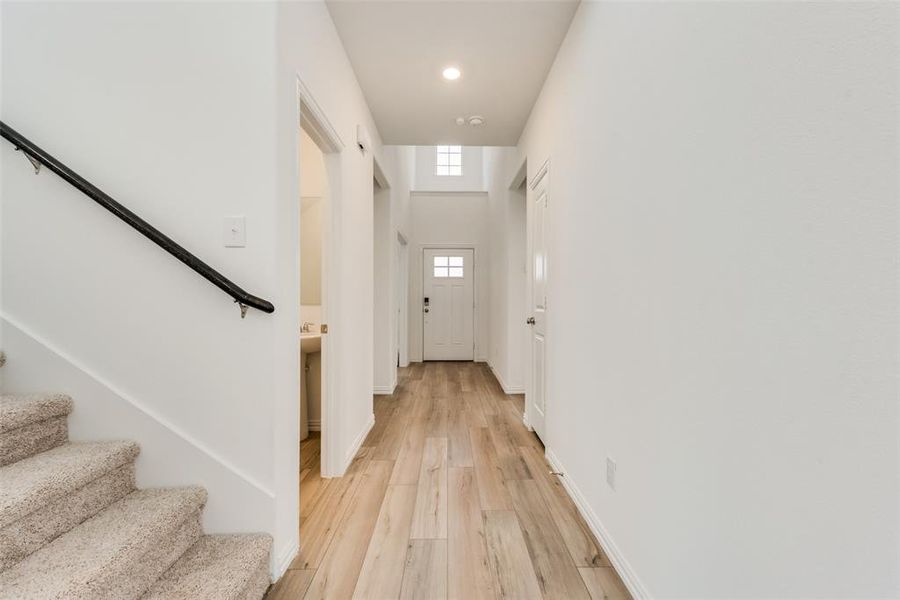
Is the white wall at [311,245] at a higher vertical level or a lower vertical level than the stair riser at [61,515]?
higher

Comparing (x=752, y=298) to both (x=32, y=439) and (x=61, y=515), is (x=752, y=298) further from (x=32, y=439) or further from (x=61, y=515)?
(x=32, y=439)

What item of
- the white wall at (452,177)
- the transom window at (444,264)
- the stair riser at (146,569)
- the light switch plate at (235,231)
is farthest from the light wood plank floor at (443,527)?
the white wall at (452,177)

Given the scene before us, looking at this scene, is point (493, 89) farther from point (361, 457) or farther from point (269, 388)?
point (361, 457)

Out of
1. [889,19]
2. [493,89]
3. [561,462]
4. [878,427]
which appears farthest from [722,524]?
[493,89]

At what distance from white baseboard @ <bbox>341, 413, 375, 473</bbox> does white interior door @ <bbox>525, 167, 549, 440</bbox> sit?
1301 millimetres

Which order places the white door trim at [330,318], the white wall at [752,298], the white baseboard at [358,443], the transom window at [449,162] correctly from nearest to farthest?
the white wall at [752,298] → the white door trim at [330,318] → the white baseboard at [358,443] → the transom window at [449,162]

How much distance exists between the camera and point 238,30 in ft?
4.83

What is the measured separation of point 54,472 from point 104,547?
29 cm

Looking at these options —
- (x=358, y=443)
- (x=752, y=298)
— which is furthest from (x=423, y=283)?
(x=752, y=298)

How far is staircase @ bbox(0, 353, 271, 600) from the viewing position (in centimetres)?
106

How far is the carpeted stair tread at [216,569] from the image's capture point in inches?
48.2

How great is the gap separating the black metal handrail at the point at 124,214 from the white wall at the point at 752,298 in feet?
4.64

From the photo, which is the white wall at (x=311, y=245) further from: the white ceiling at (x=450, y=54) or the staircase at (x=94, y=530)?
the staircase at (x=94, y=530)

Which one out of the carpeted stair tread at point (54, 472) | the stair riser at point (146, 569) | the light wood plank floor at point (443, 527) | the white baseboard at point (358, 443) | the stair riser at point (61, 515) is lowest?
the light wood plank floor at point (443, 527)
